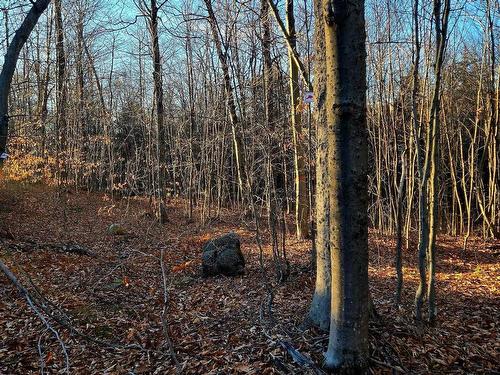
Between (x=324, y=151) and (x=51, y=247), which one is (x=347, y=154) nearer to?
(x=324, y=151)

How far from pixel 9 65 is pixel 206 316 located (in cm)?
394

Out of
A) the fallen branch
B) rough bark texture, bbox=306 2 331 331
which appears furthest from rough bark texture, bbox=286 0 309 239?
the fallen branch

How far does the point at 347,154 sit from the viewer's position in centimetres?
246

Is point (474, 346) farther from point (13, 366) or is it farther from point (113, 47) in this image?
point (113, 47)

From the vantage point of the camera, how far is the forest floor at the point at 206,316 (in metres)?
3.37

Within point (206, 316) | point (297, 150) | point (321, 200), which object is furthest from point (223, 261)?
point (321, 200)

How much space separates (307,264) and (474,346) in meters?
3.44

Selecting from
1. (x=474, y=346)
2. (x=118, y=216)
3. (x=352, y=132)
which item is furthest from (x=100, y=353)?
(x=118, y=216)

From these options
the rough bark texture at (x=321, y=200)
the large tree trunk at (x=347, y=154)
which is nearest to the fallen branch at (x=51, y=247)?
the rough bark texture at (x=321, y=200)

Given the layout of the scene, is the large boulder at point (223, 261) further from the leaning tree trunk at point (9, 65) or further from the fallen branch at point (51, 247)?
the leaning tree trunk at point (9, 65)

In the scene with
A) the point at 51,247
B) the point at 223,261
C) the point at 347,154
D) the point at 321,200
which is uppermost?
the point at 347,154

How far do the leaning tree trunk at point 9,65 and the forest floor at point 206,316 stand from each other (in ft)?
1.49

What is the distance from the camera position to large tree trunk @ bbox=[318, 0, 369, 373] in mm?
2389

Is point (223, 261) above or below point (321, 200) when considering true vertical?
below
